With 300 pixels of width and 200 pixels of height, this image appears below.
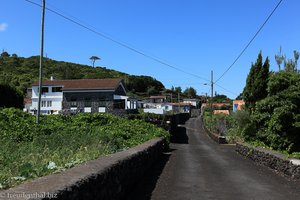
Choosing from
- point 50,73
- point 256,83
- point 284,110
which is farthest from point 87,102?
point 50,73

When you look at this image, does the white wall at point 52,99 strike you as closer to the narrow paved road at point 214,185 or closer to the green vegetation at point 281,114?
the green vegetation at point 281,114

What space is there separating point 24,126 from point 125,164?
14135mm

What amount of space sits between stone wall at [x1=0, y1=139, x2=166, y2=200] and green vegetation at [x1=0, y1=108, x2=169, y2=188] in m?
0.60

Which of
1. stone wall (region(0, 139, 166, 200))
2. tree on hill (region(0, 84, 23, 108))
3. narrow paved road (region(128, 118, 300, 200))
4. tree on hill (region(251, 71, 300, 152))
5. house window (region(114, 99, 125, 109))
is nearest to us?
stone wall (region(0, 139, 166, 200))

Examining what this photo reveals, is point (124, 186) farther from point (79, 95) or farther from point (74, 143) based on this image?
point (79, 95)

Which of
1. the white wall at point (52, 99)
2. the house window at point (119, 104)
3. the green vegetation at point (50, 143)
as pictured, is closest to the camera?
the green vegetation at point (50, 143)

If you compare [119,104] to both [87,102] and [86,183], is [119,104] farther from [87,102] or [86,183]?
[86,183]

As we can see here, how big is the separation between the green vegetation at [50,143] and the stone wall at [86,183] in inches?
23.5

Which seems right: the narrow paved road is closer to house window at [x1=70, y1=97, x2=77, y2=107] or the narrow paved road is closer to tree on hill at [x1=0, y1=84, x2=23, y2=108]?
tree on hill at [x1=0, y1=84, x2=23, y2=108]

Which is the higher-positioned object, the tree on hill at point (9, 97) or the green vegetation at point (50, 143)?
the tree on hill at point (9, 97)

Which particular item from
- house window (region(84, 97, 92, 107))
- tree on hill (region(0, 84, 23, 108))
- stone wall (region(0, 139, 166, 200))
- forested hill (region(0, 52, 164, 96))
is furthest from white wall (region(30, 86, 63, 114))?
stone wall (region(0, 139, 166, 200))

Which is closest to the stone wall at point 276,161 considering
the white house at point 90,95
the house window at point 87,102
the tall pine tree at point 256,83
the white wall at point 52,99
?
the tall pine tree at point 256,83

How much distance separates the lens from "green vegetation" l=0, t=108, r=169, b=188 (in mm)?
8225

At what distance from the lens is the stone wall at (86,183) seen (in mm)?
5352
